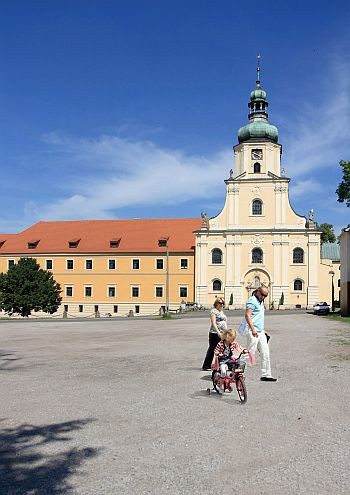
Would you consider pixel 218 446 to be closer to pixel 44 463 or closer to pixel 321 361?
pixel 44 463

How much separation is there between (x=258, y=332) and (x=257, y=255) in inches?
2025

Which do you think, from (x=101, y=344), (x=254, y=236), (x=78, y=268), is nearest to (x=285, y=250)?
(x=254, y=236)

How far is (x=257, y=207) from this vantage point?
61.3 metres

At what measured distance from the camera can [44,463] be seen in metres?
5.47

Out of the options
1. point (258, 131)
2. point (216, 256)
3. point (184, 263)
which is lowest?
point (184, 263)

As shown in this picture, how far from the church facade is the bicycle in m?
50.5

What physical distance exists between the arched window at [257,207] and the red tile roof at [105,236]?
8312 millimetres

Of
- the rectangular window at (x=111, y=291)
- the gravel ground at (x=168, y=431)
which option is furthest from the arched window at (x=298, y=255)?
the gravel ground at (x=168, y=431)

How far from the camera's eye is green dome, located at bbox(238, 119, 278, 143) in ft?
206

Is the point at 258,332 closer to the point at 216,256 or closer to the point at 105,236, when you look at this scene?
the point at 216,256

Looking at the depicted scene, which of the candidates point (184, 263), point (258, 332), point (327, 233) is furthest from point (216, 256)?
point (258, 332)

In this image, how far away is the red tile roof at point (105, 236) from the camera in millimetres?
64688

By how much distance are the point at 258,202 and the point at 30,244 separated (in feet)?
96.2

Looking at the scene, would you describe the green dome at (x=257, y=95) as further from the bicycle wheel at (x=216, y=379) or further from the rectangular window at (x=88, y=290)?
the bicycle wheel at (x=216, y=379)
